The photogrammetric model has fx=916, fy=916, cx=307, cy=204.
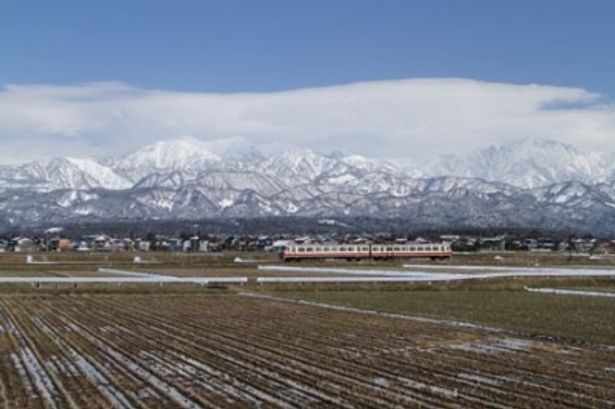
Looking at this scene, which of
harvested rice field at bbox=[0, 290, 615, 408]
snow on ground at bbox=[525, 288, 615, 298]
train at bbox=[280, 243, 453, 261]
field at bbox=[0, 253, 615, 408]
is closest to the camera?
harvested rice field at bbox=[0, 290, 615, 408]

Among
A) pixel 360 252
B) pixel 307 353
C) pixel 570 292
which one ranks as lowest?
pixel 570 292

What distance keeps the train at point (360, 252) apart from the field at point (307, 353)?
71967 millimetres

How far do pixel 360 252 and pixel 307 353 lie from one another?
98410mm

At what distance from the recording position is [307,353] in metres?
23.8

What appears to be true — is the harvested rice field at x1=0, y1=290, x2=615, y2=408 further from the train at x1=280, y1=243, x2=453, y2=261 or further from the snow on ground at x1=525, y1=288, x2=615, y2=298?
the train at x1=280, y1=243, x2=453, y2=261

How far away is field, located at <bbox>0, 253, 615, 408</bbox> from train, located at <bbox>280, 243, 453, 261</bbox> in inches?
2833

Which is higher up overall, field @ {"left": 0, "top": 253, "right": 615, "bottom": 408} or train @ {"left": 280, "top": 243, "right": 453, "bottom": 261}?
train @ {"left": 280, "top": 243, "right": 453, "bottom": 261}

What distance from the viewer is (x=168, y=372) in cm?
2061

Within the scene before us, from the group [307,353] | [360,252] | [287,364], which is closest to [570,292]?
[307,353]

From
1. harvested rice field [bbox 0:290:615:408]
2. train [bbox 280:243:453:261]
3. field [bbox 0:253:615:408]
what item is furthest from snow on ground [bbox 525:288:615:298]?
train [bbox 280:243:453:261]

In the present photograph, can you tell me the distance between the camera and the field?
682 inches

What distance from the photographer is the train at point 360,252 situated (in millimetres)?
118875

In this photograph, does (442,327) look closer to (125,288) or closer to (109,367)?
(109,367)

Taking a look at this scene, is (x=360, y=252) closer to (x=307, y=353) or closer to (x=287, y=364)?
(x=307, y=353)
